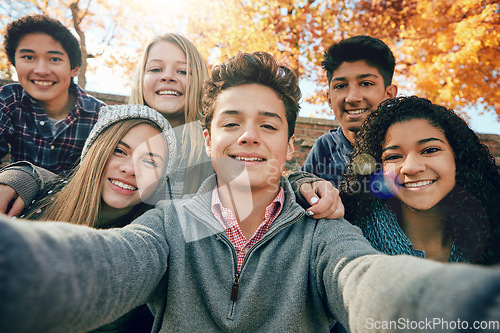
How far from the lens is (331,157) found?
125 inches

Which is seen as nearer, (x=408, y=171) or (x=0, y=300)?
(x=0, y=300)

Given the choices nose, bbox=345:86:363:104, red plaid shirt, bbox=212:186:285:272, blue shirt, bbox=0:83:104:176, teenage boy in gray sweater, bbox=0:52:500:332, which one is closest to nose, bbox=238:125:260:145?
teenage boy in gray sweater, bbox=0:52:500:332

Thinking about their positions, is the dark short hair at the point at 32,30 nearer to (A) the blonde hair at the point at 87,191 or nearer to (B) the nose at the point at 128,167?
(A) the blonde hair at the point at 87,191

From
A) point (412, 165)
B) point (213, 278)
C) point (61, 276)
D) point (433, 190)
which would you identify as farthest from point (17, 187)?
point (433, 190)

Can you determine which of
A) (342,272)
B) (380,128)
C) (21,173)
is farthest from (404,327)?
(21,173)

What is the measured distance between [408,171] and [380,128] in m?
0.42

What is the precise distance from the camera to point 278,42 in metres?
8.92

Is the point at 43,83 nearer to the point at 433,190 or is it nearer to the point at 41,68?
the point at 41,68

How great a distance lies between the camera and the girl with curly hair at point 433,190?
1.77 metres

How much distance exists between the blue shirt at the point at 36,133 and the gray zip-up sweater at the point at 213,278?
79.3 inches

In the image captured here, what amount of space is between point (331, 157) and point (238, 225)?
1872mm

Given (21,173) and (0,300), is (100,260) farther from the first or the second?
(21,173)

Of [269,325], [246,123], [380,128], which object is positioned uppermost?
[380,128]

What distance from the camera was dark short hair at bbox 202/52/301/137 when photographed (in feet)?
6.32
